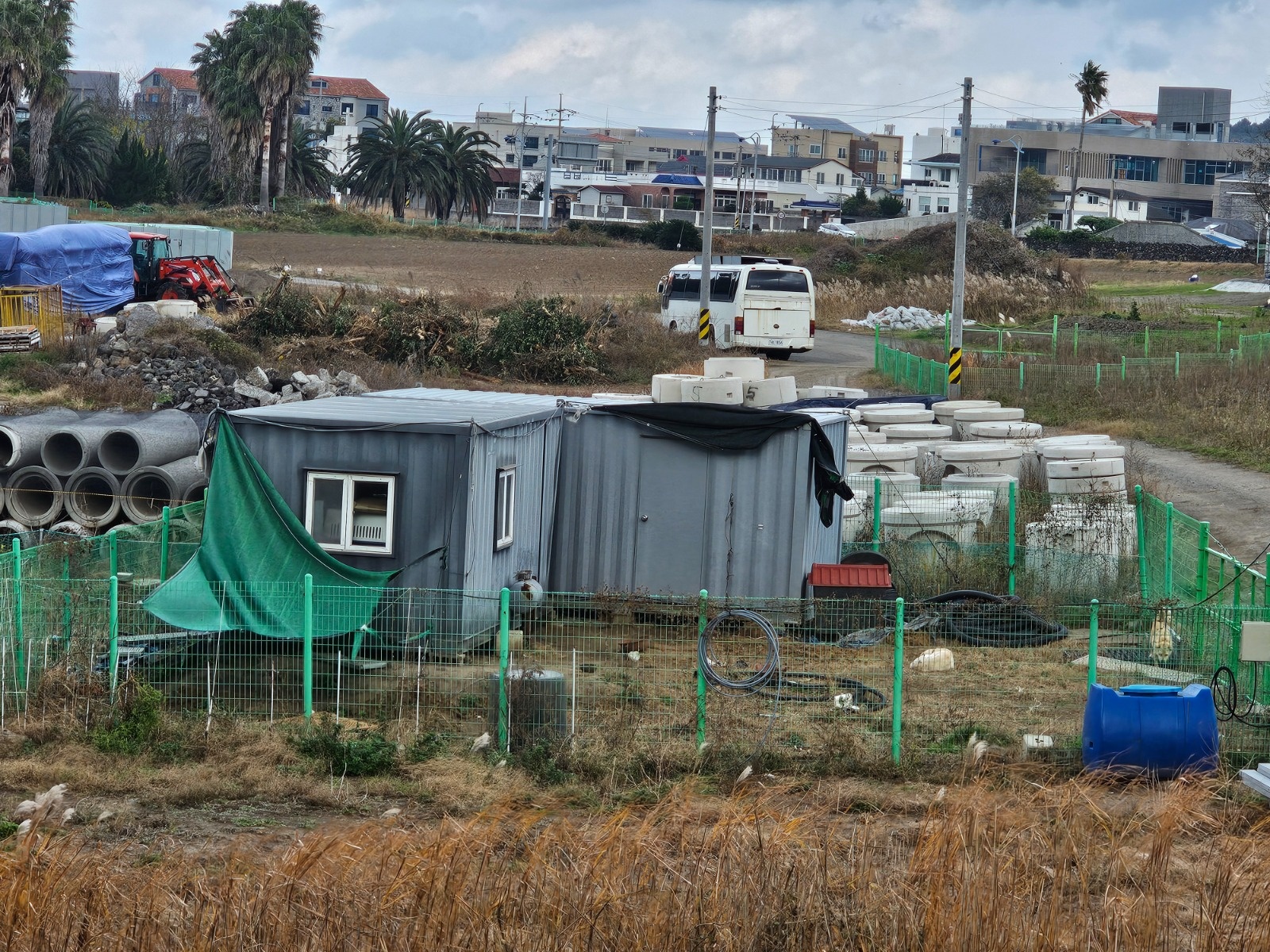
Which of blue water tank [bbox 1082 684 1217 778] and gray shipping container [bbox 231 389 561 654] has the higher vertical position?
gray shipping container [bbox 231 389 561 654]

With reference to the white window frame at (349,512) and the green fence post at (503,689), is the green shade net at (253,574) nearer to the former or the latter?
the white window frame at (349,512)

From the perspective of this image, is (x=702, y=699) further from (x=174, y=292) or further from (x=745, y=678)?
(x=174, y=292)

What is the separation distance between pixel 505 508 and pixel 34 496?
871cm

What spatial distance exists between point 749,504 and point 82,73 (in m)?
192

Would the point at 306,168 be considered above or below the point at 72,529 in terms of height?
above

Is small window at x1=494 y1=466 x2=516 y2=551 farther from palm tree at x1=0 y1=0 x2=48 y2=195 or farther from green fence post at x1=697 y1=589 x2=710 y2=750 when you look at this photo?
palm tree at x1=0 y1=0 x2=48 y2=195

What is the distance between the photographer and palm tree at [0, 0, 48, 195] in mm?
55031

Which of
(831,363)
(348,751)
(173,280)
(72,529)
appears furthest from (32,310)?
(348,751)

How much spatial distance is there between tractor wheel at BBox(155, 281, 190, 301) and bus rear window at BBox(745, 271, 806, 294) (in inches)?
577

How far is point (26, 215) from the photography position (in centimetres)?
4806

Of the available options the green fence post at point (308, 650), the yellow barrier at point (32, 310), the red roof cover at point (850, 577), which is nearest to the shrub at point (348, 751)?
the green fence post at point (308, 650)

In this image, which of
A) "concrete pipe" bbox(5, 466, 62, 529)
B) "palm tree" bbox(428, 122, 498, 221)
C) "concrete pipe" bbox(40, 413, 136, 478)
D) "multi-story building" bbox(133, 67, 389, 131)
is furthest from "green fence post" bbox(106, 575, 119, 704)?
"multi-story building" bbox(133, 67, 389, 131)

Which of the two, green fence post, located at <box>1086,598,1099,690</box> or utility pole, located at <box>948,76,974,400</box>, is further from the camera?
utility pole, located at <box>948,76,974,400</box>

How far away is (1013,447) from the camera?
64.1ft
